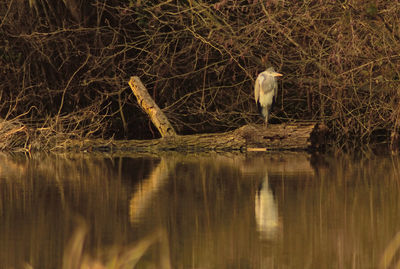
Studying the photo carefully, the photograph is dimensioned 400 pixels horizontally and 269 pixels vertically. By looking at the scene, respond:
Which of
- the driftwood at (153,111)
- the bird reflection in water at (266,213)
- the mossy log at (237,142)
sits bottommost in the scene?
the bird reflection in water at (266,213)

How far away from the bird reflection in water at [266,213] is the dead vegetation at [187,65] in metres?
5.42

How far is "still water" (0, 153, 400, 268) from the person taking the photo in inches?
165

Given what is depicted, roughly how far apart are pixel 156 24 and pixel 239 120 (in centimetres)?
203

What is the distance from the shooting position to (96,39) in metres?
14.7

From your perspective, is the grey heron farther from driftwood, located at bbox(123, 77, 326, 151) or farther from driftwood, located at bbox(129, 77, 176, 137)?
driftwood, located at bbox(129, 77, 176, 137)

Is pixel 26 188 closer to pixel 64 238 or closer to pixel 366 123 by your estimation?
pixel 64 238

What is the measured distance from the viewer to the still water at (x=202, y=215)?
4.18 meters

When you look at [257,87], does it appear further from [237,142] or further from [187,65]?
[187,65]

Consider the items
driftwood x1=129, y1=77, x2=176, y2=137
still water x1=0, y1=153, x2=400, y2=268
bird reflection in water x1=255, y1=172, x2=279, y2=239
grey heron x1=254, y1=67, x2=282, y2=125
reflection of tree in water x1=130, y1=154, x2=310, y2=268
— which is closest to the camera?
still water x1=0, y1=153, x2=400, y2=268

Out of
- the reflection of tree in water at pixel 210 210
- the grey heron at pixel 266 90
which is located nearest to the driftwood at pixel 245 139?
the grey heron at pixel 266 90

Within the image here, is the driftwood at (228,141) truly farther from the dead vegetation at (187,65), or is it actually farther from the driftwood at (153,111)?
the dead vegetation at (187,65)

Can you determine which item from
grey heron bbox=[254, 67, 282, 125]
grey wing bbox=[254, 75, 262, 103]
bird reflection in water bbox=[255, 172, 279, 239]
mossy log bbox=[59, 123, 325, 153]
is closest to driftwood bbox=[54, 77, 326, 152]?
mossy log bbox=[59, 123, 325, 153]

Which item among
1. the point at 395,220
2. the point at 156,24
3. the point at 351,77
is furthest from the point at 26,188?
the point at 156,24

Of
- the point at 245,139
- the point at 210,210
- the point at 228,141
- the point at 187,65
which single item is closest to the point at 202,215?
the point at 210,210
